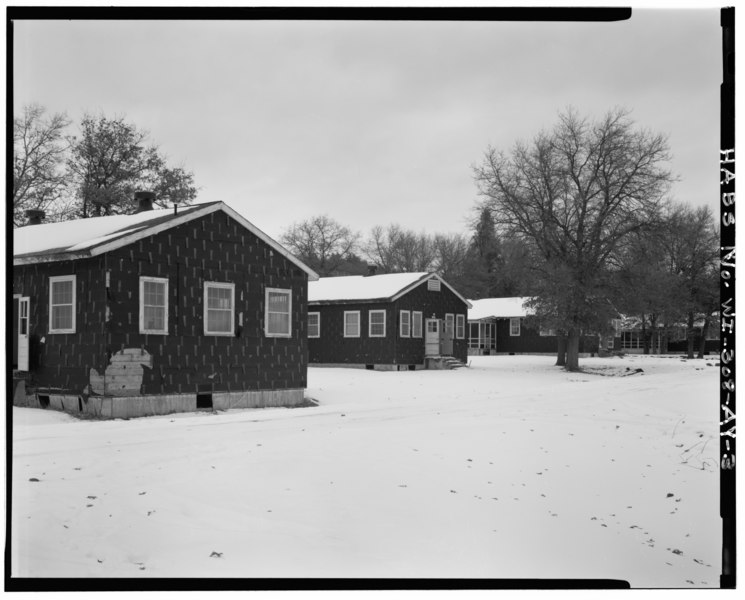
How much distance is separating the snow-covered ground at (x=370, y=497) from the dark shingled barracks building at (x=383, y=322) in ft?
58.1

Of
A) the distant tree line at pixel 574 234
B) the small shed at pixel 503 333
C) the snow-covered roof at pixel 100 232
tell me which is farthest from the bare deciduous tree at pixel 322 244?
the small shed at pixel 503 333

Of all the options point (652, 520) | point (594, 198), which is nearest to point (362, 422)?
point (652, 520)

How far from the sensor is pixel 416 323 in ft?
→ 111

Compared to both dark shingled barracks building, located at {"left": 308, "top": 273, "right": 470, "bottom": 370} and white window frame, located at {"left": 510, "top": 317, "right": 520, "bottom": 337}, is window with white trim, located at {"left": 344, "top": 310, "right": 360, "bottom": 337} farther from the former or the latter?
white window frame, located at {"left": 510, "top": 317, "right": 520, "bottom": 337}

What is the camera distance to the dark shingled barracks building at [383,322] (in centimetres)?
3256

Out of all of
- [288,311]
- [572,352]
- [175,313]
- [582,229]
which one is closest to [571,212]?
[582,229]

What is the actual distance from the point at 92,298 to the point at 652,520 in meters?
11.4

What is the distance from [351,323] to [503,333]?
24040 mm

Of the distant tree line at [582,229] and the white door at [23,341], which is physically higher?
the distant tree line at [582,229]

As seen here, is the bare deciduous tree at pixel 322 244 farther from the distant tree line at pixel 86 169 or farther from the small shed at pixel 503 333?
the small shed at pixel 503 333

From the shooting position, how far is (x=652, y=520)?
729 centimetres

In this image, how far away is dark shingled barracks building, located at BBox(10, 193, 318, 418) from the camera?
15.1 m

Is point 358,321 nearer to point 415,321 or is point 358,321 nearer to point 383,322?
point 383,322

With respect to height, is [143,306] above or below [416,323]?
above
